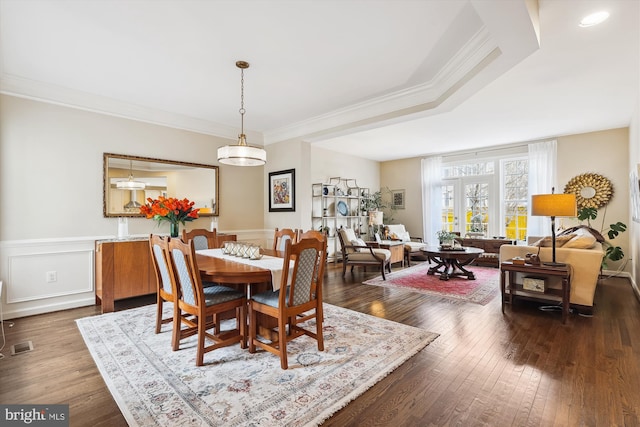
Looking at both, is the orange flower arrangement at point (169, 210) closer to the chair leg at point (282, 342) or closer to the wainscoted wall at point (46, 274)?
the wainscoted wall at point (46, 274)

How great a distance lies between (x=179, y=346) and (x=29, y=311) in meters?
2.30

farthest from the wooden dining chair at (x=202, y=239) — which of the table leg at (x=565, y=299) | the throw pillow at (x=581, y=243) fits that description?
the throw pillow at (x=581, y=243)

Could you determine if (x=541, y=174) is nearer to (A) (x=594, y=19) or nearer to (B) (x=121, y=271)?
(A) (x=594, y=19)

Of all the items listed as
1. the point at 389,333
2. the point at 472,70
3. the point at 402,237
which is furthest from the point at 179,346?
the point at 402,237

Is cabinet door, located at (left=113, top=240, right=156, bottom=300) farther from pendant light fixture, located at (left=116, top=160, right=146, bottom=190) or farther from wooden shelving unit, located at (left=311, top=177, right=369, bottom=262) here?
wooden shelving unit, located at (left=311, top=177, right=369, bottom=262)

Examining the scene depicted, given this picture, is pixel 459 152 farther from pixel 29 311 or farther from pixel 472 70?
pixel 29 311

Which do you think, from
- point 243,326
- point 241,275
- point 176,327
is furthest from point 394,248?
point 176,327

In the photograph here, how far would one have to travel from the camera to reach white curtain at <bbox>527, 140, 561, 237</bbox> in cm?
601

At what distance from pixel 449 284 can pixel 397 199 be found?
13.3ft

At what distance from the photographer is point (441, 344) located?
2.65 meters

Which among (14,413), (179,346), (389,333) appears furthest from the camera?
(389,333)

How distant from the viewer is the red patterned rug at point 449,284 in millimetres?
4180

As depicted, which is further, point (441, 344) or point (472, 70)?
point (472, 70)

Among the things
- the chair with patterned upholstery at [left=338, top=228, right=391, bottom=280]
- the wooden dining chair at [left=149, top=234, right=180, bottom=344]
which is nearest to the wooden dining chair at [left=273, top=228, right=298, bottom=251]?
the wooden dining chair at [left=149, top=234, right=180, bottom=344]
